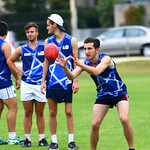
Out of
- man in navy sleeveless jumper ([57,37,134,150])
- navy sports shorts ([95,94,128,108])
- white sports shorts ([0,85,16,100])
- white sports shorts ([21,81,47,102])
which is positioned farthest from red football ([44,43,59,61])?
white sports shorts ([0,85,16,100])

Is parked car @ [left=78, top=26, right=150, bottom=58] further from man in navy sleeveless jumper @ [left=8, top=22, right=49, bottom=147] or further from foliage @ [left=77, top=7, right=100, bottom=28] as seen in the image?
man in navy sleeveless jumper @ [left=8, top=22, right=49, bottom=147]

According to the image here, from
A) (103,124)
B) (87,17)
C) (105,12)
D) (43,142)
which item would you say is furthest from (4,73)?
(87,17)

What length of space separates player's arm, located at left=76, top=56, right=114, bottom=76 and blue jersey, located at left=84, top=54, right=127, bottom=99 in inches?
4.9

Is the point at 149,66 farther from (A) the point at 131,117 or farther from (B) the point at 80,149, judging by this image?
(B) the point at 80,149

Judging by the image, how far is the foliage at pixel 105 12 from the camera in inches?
1813

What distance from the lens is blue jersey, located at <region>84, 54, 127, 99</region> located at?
800cm

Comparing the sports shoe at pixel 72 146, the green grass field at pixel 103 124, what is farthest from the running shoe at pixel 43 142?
the sports shoe at pixel 72 146

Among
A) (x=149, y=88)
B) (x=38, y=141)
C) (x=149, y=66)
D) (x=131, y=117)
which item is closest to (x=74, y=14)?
(x=149, y=66)

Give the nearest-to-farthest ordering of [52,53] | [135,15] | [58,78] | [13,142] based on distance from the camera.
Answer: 1. [52,53]
2. [58,78]
3. [13,142]
4. [135,15]

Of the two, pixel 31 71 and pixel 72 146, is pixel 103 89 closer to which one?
pixel 72 146

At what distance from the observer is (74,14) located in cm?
4172

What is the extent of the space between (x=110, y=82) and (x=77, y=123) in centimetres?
401

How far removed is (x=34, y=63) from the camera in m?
9.34

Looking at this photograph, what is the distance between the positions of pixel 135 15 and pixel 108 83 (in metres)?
31.4
